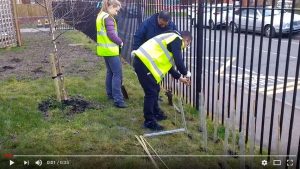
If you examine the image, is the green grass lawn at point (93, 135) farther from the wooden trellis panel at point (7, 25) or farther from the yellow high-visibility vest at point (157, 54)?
the wooden trellis panel at point (7, 25)

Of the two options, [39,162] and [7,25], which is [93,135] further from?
[7,25]

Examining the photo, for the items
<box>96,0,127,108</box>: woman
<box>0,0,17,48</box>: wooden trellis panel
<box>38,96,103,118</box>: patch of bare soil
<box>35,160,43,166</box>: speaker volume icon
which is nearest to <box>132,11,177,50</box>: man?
<box>96,0,127,108</box>: woman

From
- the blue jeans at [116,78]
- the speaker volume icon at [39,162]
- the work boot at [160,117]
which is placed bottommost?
the work boot at [160,117]

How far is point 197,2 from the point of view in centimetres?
504

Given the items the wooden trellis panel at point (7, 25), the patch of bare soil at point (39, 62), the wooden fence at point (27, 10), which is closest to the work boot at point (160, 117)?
the patch of bare soil at point (39, 62)

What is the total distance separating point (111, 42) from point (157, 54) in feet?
4.15

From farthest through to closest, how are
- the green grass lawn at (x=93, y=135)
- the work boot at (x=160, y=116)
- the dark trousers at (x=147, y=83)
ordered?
the work boot at (x=160, y=116) < the dark trousers at (x=147, y=83) < the green grass lawn at (x=93, y=135)

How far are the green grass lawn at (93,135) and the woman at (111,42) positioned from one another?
0.30 metres

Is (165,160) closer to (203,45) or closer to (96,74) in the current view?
(203,45)

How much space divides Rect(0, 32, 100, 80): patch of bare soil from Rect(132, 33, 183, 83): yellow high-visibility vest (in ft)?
8.17

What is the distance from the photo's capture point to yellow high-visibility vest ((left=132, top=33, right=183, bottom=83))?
13.9 ft

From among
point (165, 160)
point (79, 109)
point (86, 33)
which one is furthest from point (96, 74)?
point (86, 33)

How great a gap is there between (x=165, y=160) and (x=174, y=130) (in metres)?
0.81

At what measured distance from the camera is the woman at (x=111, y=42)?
5117mm
